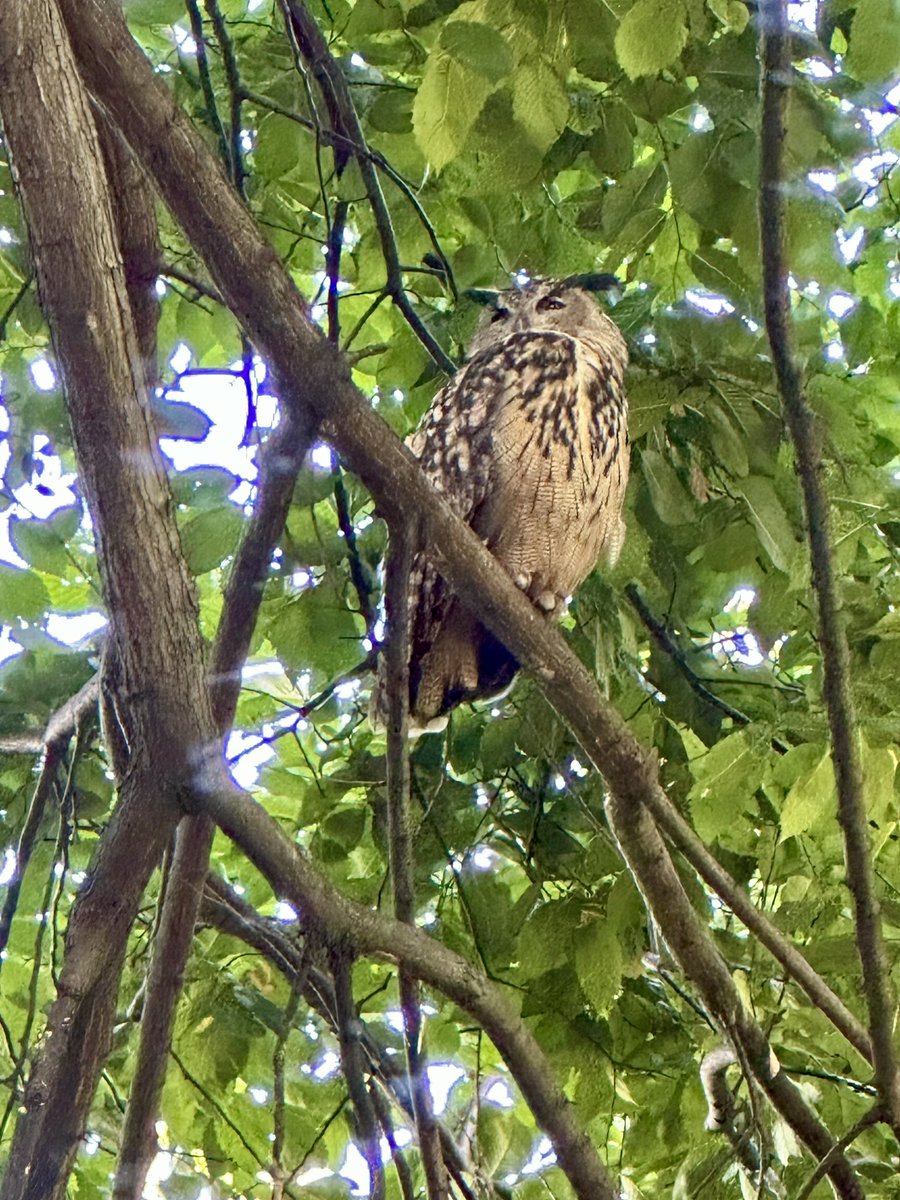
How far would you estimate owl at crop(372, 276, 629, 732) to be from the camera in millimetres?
2695

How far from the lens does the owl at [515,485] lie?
8.84 ft

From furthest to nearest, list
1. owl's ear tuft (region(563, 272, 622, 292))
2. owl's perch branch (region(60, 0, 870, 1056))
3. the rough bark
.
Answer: owl's ear tuft (region(563, 272, 622, 292)) → owl's perch branch (region(60, 0, 870, 1056)) → the rough bark

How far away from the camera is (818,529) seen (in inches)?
69.0

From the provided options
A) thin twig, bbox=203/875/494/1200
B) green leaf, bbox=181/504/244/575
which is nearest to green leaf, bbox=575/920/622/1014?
thin twig, bbox=203/875/494/1200

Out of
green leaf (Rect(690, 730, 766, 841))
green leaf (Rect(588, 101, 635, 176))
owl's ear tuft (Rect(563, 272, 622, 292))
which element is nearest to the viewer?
green leaf (Rect(690, 730, 766, 841))

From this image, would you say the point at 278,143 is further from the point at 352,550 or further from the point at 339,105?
the point at 352,550

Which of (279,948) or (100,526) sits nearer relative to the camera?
(100,526)

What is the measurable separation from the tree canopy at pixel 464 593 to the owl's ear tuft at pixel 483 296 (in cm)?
3

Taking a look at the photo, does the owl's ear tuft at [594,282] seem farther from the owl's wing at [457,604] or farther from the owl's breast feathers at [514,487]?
the owl's wing at [457,604]

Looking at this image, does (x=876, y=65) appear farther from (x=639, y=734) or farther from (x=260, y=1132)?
(x=260, y=1132)

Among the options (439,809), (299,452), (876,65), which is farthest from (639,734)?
(876,65)

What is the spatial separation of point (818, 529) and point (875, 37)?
63 centimetres

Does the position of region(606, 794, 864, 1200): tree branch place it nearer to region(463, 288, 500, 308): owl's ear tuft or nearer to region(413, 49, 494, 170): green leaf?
region(413, 49, 494, 170): green leaf

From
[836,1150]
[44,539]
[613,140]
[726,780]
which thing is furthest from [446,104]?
[836,1150]
